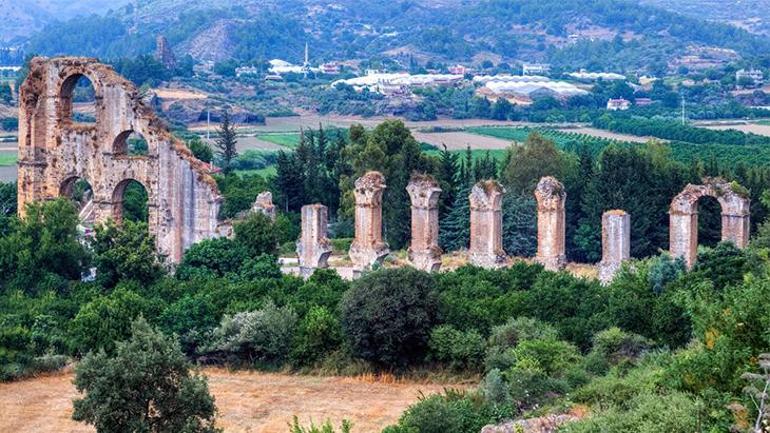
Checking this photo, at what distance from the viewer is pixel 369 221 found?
37625mm

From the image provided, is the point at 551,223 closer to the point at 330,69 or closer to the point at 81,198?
the point at 81,198

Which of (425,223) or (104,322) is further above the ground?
(425,223)

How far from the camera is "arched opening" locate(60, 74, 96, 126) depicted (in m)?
39.6

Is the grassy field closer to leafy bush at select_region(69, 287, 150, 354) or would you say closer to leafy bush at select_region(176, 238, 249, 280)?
leafy bush at select_region(176, 238, 249, 280)

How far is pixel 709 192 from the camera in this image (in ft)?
118

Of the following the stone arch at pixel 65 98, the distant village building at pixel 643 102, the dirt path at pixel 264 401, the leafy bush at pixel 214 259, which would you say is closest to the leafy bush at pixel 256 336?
the dirt path at pixel 264 401

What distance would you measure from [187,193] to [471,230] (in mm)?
6841

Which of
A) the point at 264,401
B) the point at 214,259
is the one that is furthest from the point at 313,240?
the point at 264,401

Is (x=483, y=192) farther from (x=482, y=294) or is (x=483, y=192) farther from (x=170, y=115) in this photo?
(x=170, y=115)

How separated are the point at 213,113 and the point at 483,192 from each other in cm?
7171

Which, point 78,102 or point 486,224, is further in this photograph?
point 78,102

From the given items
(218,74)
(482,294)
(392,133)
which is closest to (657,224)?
(392,133)

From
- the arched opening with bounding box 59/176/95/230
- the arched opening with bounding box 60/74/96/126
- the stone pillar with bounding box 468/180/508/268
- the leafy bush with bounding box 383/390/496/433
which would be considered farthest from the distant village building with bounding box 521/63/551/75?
the leafy bush with bounding box 383/390/496/433

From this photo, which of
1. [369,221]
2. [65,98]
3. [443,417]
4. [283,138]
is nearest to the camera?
[443,417]
